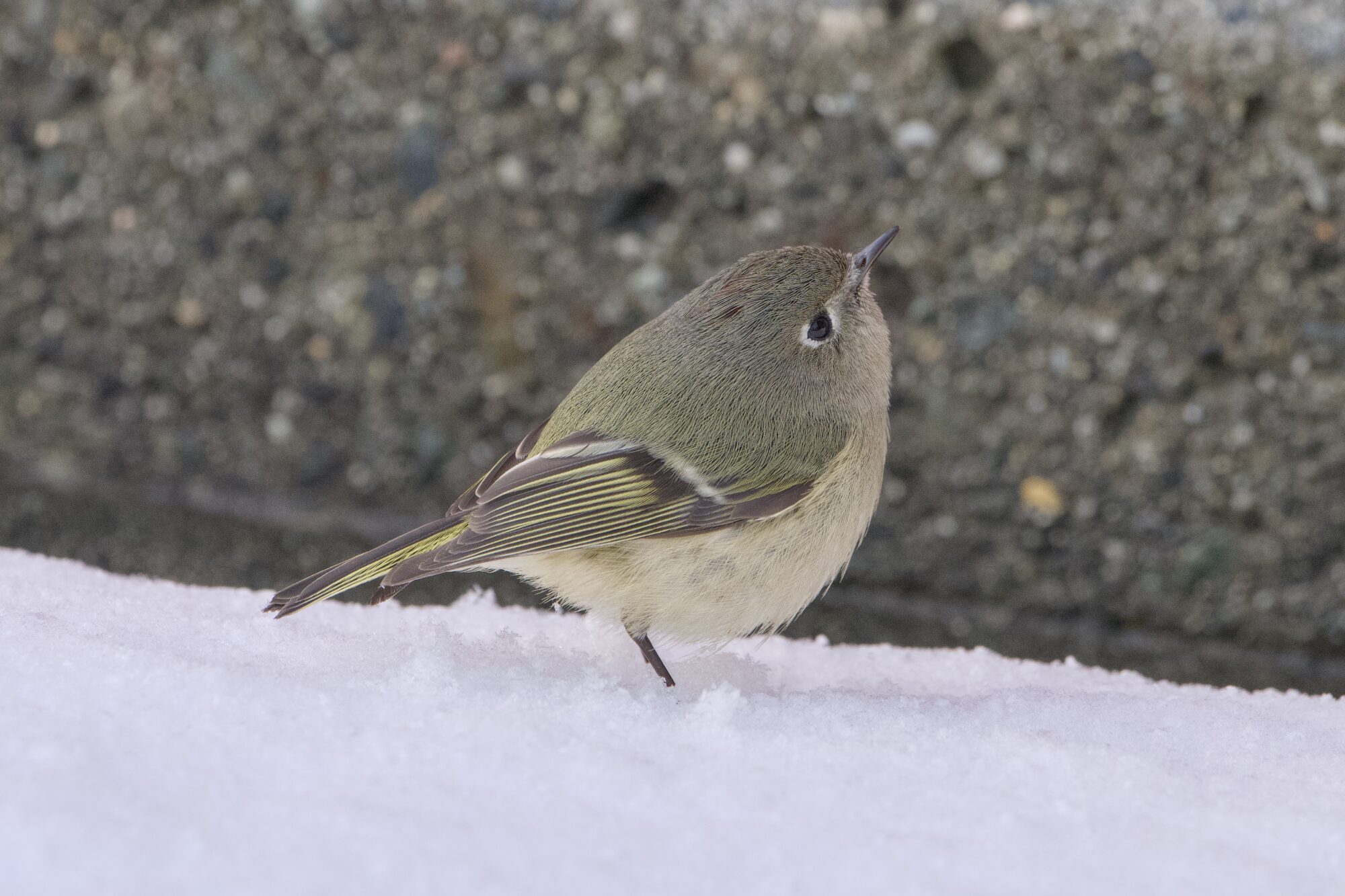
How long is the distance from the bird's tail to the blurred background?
117 cm

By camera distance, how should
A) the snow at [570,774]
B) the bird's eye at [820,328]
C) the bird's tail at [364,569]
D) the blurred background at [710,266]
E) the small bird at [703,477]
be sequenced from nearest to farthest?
the snow at [570,774] < the bird's tail at [364,569] < the small bird at [703,477] < the bird's eye at [820,328] < the blurred background at [710,266]

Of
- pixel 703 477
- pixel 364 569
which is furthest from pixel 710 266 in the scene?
A: pixel 364 569

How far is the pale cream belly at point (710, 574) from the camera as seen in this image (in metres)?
2.07

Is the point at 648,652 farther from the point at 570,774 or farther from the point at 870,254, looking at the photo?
the point at 870,254

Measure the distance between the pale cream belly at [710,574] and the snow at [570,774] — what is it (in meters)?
0.10

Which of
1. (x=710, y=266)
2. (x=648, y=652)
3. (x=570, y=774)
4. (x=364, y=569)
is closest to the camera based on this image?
(x=570, y=774)

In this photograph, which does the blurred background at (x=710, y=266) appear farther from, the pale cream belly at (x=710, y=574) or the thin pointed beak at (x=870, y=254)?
the pale cream belly at (x=710, y=574)

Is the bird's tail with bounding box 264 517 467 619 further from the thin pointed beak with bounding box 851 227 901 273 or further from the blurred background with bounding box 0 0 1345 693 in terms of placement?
the blurred background with bounding box 0 0 1345 693

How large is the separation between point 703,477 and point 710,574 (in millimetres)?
160

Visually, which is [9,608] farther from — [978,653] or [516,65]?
[516,65]

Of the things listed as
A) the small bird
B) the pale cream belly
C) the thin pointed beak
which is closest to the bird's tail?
the small bird

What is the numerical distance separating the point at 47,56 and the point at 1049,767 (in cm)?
326

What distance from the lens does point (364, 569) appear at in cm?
204

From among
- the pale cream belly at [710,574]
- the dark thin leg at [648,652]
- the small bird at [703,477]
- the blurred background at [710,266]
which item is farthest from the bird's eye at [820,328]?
the blurred background at [710,266]
